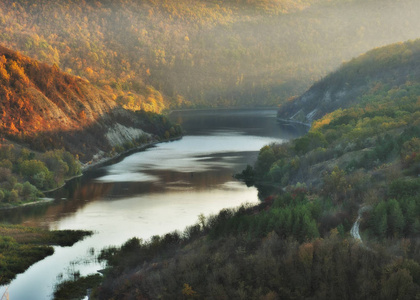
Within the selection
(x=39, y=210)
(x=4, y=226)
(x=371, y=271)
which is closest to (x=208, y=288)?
(x=371, y=271)

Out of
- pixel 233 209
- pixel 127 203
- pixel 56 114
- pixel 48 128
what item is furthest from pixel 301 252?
pixel 56 114

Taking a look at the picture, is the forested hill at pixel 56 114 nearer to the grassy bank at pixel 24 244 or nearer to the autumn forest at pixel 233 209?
the autumn forest at pixel 233 209

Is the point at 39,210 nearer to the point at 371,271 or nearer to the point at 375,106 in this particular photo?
the point at 371,271

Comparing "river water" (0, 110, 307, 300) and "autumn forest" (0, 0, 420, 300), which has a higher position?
"autumn forest" (0, 0, 420, 300)

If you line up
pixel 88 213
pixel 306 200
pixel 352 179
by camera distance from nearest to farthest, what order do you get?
pixel 306 200
pixel 352 179
pixel 88 213

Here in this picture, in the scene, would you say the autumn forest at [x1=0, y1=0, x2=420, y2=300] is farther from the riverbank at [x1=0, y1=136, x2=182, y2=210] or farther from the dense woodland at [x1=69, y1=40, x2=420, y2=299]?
the riverbank at [x1=0, y1=136, x2=182, y2=210]

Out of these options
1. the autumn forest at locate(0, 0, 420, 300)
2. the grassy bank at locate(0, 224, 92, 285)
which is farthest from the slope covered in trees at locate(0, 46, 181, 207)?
the grassy bank at locate(0, 224, 92, 285)

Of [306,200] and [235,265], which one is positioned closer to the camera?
[235,265]
